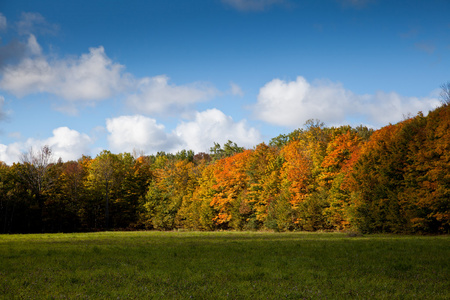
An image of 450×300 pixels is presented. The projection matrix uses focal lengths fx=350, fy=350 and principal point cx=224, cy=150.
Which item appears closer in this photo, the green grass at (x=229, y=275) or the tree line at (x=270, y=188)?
the green grass at (x=229, y=275)

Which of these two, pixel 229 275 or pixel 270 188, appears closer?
pixel 229 275

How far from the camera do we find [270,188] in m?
59.8

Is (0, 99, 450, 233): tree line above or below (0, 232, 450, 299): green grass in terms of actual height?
above

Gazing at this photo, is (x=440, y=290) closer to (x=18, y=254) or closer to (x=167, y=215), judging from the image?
(x=18, y=254)

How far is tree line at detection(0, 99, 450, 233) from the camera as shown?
122 feet

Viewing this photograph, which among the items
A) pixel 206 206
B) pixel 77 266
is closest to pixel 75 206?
pixel 206 206

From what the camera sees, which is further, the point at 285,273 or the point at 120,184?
the point at 120,184

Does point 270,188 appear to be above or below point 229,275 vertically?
above

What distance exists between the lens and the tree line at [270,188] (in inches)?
1459

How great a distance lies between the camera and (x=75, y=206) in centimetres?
7362

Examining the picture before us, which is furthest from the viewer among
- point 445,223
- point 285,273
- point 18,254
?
point 445,223

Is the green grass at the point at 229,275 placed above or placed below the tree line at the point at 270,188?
below

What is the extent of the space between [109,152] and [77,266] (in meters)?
71.8

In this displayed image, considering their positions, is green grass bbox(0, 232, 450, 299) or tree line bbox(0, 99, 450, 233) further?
tree line bbox(0, 99, 450, 233)
